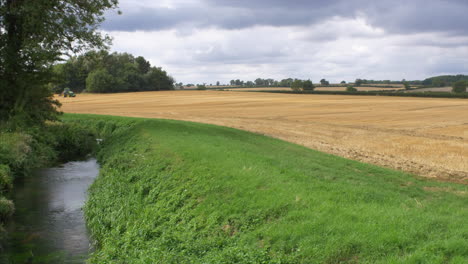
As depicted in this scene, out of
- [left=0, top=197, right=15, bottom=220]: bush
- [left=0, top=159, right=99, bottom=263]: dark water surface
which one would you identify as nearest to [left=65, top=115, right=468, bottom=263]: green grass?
[left=0, top=159, right=99, bottom=263]: dark water surface

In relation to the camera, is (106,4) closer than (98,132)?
Yes

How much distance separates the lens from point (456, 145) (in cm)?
2723

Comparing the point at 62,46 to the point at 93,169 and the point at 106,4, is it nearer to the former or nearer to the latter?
the point at 106,4

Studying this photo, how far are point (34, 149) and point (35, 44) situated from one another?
657 centimetres

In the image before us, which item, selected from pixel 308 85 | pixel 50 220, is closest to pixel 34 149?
pixel 50 220

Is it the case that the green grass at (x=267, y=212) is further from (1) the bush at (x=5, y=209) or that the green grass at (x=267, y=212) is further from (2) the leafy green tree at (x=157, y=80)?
(2) the leafy green tree at (x=157, y=80)

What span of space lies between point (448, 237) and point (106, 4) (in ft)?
87.3

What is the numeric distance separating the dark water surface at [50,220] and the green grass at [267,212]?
0.61 meters

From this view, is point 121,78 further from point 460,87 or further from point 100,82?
point 460,87

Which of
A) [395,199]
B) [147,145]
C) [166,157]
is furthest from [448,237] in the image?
[147,145]

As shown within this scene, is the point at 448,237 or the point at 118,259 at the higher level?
the point at 448,237

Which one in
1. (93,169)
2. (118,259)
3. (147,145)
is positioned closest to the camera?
(118,259)

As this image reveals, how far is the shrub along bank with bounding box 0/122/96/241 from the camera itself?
17391 mm

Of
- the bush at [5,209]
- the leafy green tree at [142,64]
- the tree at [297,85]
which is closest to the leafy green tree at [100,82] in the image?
the leafy green tree at [142,64]
